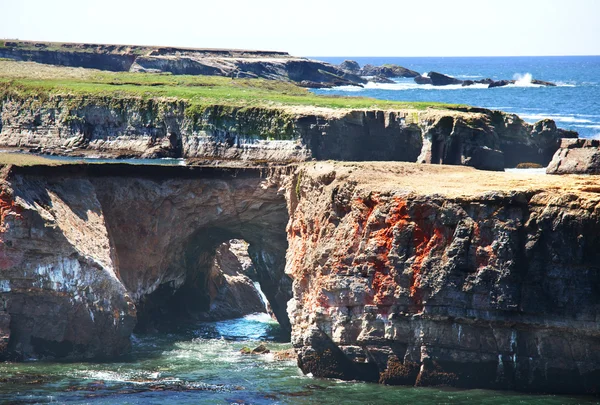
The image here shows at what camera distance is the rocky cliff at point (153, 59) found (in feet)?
424

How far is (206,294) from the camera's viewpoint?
59.6m

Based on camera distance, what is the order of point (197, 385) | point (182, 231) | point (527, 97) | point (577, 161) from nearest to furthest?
point (197, 385), point (577, 161), point (182, 231), point (527, 97)

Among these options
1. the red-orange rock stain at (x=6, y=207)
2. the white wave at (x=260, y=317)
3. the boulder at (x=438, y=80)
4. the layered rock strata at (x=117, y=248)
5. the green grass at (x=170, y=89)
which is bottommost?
the white wave at (x=260, y=317)

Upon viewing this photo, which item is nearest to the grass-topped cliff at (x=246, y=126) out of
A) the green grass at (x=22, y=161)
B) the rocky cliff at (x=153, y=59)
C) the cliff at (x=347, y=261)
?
the cliff at (x=347, y=261)

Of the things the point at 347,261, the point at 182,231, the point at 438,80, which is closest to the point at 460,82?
the point at 438,80

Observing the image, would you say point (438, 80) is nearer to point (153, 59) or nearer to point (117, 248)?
point (153, 59)

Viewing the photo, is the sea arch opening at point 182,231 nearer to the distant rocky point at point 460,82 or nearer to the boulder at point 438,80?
the distant rocky point at point 460,82

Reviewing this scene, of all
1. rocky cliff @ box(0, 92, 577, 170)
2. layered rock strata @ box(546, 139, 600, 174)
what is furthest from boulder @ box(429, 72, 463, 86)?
layered rock strata @ box(546, 139, 600, 174)

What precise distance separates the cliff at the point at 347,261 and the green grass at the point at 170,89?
16.6 m

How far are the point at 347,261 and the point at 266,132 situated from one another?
2286cm

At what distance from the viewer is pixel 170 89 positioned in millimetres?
76688

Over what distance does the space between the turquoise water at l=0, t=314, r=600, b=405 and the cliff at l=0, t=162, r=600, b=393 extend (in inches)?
47.8

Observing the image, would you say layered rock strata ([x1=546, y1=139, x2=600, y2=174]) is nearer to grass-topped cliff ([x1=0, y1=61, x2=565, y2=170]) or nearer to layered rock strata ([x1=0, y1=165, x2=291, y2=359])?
grass-topped cliff ([x1=0, y1=61, x2=565, y2=170])

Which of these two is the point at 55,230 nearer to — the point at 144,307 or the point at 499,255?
the point at 144,307
